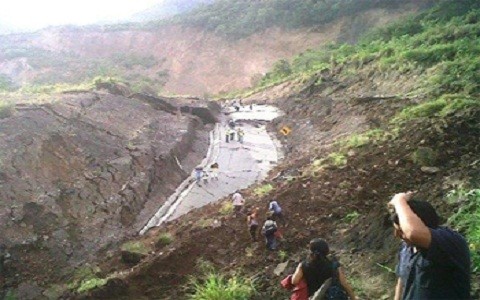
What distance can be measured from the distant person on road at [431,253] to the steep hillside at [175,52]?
183 ft

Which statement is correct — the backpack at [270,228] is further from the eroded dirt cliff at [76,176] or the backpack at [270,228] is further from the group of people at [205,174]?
the group of people at [205,174]

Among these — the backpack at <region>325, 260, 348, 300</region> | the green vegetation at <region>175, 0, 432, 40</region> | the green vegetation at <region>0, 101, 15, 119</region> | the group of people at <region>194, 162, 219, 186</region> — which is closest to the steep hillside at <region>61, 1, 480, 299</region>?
the backpack at <region>325, 260, 348, 300</region>

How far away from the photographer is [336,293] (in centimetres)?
453

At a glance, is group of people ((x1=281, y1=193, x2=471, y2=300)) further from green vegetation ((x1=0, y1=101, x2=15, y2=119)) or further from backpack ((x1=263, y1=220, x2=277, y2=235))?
green vegetation ((x1=0, y1=101, x2=15, y2=119))

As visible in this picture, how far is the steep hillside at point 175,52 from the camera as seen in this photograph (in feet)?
199

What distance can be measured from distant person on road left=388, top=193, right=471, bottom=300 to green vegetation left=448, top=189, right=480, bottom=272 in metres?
2.44

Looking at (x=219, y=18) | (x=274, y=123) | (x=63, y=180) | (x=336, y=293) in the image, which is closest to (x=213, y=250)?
(x=336, y=293)

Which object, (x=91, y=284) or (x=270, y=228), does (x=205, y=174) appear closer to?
(x=91, y=284)

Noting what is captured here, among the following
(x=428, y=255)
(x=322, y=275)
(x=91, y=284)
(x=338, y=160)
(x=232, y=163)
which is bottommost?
(x=232, y=163)

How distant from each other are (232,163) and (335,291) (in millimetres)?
19869

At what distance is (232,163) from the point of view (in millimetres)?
24344

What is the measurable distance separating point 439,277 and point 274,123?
28619mm

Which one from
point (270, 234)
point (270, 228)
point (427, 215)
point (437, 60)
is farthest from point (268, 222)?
point (437, 60)

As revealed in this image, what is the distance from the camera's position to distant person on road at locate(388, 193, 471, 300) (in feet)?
9.66
